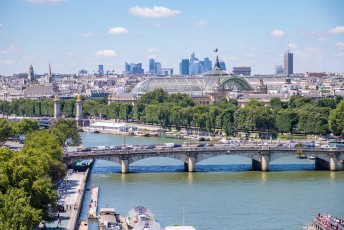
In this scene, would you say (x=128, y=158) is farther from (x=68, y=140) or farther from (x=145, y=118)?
(x=145, y=118)

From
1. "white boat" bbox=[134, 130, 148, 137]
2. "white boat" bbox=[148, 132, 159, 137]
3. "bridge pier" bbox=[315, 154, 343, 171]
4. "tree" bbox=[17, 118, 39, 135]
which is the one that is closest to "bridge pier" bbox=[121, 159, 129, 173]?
"bridge pier" bbox=[315, 154, 343, 171]

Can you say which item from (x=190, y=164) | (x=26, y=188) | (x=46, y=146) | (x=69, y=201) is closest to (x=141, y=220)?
(x=26, y=188)

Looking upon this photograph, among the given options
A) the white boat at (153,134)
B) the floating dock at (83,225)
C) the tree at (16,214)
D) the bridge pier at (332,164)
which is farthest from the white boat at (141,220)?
the white boat at (153,134)

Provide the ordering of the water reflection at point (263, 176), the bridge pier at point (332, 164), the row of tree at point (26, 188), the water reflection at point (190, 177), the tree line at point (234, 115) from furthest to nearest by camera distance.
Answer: the tree line at point (234, 115), the bridge pier at point (332, 164), the water reflection at point (263, 176), the water reflection at point (190, 177), the row of tree at point (26, 188)

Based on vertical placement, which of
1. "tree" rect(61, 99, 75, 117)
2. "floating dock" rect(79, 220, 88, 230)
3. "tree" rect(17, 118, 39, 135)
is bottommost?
"floating dock" rect(79, 220, 88, 230)

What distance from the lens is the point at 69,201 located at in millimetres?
41562

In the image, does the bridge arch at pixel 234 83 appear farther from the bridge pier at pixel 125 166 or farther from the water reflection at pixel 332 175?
the bridge pier at pixel 125 166

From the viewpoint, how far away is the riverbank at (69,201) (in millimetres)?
35812

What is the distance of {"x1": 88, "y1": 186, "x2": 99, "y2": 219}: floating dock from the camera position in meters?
38.9

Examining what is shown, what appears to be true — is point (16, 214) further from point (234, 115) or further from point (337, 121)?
point (234, 115)

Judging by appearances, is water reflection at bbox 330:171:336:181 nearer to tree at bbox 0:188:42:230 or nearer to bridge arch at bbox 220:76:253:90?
tree at bbox 0:188:42:230

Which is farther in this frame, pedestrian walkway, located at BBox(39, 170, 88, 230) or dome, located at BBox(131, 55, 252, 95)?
dome, located at BBox(131, 55, 252, 95)

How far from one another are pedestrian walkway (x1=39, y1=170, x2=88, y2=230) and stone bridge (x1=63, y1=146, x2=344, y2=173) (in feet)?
9.78

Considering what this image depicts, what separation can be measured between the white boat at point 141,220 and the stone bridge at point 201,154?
16330 millimetres
